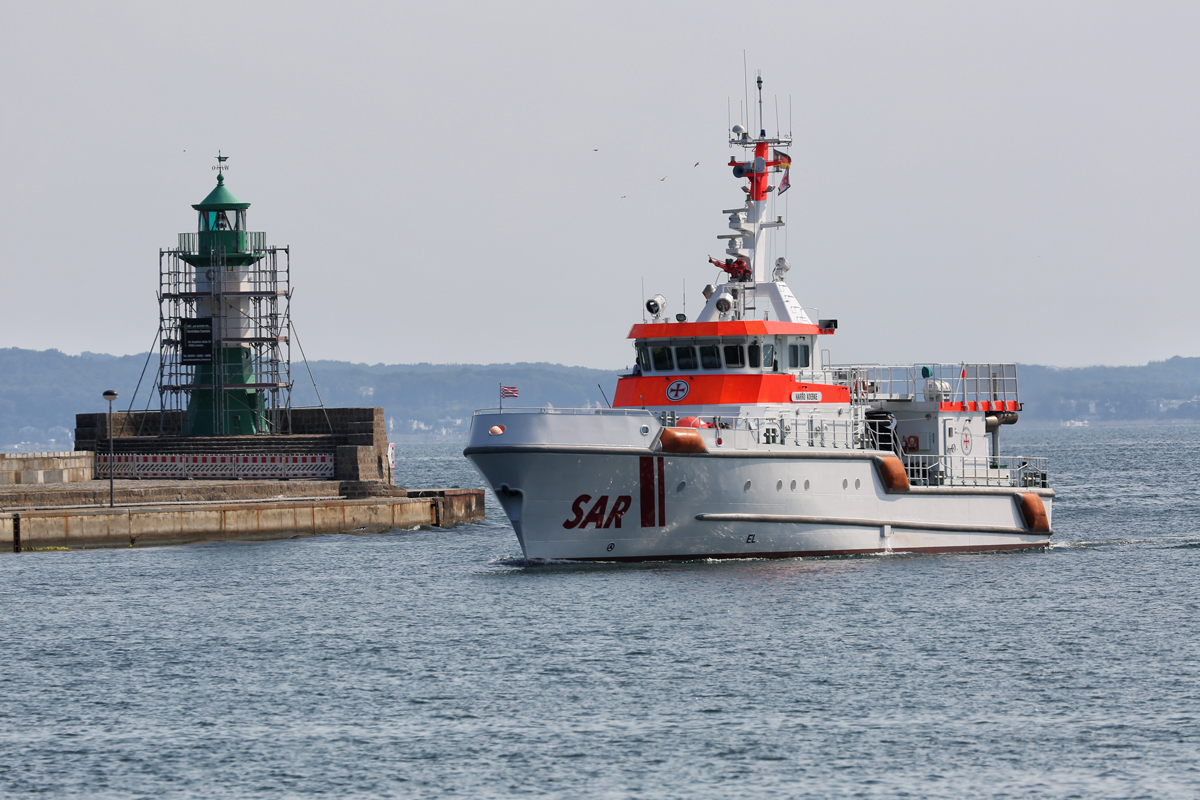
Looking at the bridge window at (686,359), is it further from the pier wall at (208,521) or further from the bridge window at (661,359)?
the pier wall at (208,521)

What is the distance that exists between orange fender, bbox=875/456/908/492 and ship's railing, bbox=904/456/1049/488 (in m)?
2.01

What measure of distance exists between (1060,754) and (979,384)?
71.9 ft

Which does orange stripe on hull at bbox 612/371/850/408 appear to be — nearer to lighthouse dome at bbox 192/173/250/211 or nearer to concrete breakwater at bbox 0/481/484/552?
concrete breakwater at bbox 0/481/484/552

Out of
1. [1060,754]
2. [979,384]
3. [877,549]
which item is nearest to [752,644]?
[1060,754]

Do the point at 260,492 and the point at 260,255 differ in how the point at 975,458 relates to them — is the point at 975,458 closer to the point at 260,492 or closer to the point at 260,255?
the point at 260,492

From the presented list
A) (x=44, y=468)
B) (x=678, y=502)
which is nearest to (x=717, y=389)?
(x=678, y=502)

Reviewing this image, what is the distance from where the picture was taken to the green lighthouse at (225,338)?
194 ft

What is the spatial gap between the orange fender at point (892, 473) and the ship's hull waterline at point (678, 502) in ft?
0.69

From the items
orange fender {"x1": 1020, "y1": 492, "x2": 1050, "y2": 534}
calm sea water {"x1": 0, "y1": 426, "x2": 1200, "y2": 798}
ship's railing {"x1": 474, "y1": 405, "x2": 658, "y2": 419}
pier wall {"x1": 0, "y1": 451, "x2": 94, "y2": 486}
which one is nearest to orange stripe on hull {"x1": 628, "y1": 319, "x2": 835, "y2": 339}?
ship's railing {"x1": 474, "y1": 405, "x2": 658, "y2": 419}

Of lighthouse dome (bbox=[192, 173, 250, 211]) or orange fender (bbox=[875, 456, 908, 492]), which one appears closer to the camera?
orange fender (bbox=[875, 456, 908, 492])

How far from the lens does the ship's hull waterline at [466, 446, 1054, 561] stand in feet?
104

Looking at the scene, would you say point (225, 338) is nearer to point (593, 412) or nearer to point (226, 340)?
point (226, 340)

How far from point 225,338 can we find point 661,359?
95.0 ft

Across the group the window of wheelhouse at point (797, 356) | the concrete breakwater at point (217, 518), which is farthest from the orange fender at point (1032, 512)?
the concrete breakwater at point (217, 518)
